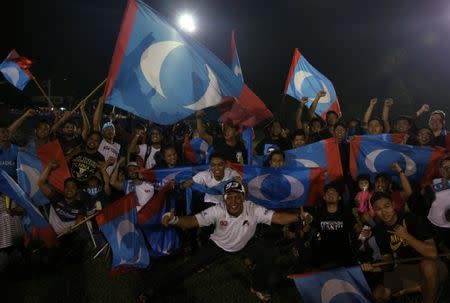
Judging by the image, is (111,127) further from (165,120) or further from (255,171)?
(255,171)

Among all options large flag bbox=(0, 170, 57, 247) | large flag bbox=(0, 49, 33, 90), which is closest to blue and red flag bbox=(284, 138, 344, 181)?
large flag bbox=(0, 170, 57, 247)

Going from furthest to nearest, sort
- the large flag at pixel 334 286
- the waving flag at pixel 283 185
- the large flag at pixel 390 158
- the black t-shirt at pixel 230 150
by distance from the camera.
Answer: the black t-shirt at pixel 230 150 → the large flag at pixel 390 158 → the waving flag at pixel 283 185 → the large flag at pixel 334 286

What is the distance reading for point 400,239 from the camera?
194 inches

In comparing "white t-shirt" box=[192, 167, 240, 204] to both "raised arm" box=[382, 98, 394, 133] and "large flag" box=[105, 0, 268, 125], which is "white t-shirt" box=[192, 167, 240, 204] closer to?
"large flag" box=[105, 0, 268, 125]

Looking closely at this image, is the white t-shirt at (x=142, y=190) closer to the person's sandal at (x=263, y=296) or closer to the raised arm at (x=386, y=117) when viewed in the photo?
the person's sandal at (x=263, y=296)

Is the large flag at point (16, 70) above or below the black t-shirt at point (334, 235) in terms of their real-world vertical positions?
above

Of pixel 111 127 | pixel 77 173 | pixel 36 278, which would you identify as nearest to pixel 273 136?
pixel 111 127

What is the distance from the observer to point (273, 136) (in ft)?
27.0

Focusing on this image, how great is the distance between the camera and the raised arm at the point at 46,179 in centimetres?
686

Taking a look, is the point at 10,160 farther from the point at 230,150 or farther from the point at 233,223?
the point at 233,223

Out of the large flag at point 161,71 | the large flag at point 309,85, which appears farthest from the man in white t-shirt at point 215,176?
the large flag at point 309,85

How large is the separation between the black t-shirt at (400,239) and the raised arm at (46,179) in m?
5.18

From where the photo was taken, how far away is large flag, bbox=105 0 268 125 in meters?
5.89

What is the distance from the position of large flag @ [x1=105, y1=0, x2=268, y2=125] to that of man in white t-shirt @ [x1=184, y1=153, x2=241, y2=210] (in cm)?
90
